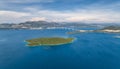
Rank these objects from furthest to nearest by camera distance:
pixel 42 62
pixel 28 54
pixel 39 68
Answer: pixel 28 54 → pixel 42 62 → pixel 39 68

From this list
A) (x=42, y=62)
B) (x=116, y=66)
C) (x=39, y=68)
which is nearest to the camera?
(x=39, y=68)

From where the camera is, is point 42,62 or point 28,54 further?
point 28,54

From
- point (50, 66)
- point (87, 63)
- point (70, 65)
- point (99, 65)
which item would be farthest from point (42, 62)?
point (99, 65)

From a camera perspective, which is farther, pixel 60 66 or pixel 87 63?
pixel 87 63

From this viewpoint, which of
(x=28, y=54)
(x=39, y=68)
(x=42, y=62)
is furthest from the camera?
(x=28, y=54)

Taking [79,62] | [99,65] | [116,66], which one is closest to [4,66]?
[79,62]

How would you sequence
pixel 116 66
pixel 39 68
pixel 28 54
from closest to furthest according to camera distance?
1. pixel 39 68
2. pixel 116 66
3. pixel 28 54

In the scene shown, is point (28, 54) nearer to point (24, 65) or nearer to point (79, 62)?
point (24, 65)

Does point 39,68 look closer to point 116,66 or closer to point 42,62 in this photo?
point 42,62
